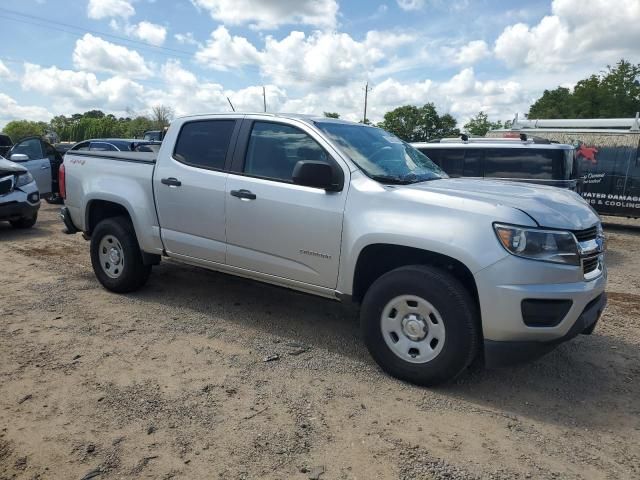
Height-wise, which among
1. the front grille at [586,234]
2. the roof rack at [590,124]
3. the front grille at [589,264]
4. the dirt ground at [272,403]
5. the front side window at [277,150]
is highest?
the roof rack at [590,124]

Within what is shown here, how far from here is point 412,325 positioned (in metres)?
3.44

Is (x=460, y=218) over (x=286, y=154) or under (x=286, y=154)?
under

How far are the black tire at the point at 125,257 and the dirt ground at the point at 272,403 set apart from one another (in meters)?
0.30

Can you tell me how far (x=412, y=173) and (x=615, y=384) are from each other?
2.15 metres

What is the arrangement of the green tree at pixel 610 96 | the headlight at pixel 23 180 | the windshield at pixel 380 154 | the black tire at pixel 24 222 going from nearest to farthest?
the windshield at pixel 380 154 → the headlight at pixel 23 180 → the black tire at pixel 24 222 → the green tree at pixel 610 96

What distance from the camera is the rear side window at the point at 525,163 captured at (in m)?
8.91

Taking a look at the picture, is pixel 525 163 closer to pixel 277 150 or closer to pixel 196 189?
pixel 277 150

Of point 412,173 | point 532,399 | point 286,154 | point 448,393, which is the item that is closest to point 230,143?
point 286,154

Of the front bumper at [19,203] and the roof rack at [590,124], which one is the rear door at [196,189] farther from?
the roof rack at [590,124]

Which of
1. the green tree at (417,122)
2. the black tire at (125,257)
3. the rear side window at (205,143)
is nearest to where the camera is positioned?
the rear side window at (205,143)

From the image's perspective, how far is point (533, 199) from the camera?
3428 mm

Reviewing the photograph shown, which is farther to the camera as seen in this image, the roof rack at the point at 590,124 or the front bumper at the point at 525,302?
the roof rack at the point at 590,124

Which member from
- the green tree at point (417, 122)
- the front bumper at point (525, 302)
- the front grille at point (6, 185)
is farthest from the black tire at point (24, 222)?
the green tree at point (417, 122)

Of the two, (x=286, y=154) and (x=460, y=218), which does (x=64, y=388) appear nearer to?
(x=286, y=154)
